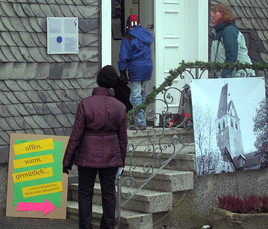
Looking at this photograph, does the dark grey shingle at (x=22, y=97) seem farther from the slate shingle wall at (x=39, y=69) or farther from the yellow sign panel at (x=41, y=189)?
the yellow sign panel at (x=41, y=189)

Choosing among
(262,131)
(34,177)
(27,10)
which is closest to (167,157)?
(262,131)

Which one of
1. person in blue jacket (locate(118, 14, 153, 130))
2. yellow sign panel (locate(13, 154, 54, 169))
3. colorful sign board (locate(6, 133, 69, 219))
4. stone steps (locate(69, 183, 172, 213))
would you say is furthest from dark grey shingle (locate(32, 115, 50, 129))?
stone steps (locate(69, 183, 172, 213))

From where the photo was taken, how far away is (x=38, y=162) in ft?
27.4

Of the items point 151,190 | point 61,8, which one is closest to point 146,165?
point 151,190

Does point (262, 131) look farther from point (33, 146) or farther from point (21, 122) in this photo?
point (21, 122)

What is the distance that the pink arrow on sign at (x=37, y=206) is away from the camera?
8211 mm

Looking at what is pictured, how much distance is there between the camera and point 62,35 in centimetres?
880

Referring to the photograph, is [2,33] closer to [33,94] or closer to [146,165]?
[33,94]

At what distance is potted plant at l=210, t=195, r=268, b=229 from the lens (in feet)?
23.9

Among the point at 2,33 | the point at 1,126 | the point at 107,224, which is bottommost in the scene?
the point at 107,224

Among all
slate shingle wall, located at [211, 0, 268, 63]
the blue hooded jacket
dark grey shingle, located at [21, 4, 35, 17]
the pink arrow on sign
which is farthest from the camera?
slate shingle wall, located at [211, 0, 268, 63]

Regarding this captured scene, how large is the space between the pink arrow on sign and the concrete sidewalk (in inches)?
6.2

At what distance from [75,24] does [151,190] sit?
8.34 feet

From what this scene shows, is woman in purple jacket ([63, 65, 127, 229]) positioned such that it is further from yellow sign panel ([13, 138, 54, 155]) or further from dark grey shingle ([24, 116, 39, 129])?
dark grey shingle ([24, 116, 39, 129])
